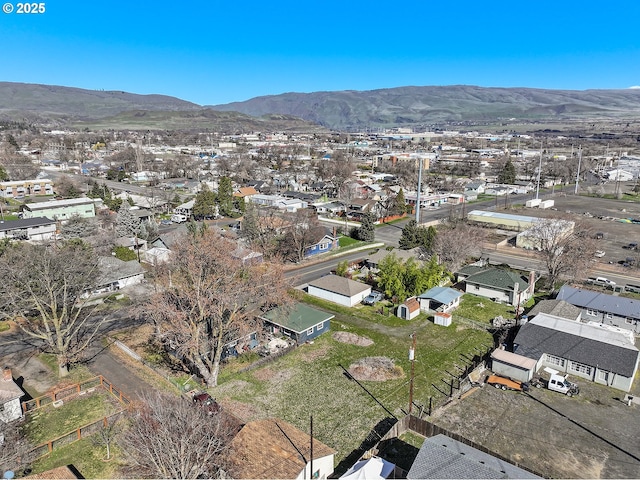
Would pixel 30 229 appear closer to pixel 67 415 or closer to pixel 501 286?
pixel 67 415

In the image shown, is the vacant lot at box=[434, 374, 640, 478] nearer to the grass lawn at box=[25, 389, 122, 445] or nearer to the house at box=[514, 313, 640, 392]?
the house at box=[514, 313, 640, 392]

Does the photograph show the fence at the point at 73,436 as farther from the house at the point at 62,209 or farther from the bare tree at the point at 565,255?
the house at the point at 62,209

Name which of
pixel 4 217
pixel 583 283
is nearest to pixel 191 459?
pixel 583 283

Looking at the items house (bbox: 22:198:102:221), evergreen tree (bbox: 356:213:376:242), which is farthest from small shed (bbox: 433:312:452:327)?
house (bbox: 22:198:102:221)

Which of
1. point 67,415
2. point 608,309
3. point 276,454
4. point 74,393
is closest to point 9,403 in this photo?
point 67,415

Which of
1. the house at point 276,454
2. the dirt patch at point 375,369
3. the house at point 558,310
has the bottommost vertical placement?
the dirt patch at point 375,369

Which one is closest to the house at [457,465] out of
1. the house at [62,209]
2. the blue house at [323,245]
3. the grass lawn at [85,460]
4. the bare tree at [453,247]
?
the grass lawn at [85,460]

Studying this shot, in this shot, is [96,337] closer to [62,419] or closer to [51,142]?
[62,419]
